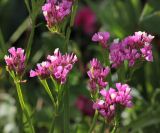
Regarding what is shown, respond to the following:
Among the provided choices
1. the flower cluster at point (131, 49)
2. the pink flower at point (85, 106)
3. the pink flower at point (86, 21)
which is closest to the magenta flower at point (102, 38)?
the flower cluster at point (131, 49)

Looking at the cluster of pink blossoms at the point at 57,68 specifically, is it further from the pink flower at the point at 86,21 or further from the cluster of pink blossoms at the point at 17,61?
the pink flower at the point at 86,21

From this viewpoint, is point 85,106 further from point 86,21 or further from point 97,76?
point 97,76

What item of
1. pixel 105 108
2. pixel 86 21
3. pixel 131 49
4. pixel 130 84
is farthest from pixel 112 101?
pixel 86 21

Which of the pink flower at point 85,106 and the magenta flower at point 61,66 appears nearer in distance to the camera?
the magenta flower at point 61,66

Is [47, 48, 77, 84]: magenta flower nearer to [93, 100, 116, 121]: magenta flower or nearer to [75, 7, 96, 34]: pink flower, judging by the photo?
[93, 100, 116, 121]: magenta flower

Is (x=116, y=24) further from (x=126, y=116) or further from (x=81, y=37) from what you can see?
(x=81, y=37)

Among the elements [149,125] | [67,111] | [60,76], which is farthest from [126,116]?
[60,76]
